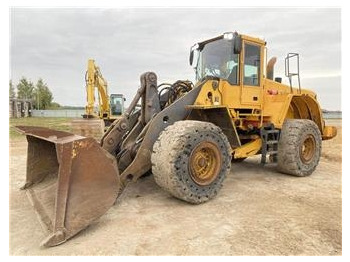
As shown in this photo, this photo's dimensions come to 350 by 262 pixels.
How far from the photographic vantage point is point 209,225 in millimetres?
4102

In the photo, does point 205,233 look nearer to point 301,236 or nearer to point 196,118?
point 301,236

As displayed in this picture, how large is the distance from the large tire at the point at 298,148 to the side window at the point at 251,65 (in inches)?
50.4

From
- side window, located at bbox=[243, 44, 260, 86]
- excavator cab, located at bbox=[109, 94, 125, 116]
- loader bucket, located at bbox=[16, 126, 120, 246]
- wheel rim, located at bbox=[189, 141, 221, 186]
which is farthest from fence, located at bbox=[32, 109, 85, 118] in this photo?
loader bucket, located at bbox=[16, 126, 120, 246]

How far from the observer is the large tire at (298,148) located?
6707mm

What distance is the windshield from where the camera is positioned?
617 cm

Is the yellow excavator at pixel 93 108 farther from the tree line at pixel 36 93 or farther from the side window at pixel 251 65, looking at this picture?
the tree line at pixel 36 93

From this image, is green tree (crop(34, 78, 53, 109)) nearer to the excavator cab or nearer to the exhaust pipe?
the excavator cab

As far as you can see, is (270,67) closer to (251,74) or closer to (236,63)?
(251,74)

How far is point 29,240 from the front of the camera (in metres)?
3.68

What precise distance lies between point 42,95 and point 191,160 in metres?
59.2

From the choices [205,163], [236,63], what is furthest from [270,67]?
[205,163]

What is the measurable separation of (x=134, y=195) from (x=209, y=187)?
130cm

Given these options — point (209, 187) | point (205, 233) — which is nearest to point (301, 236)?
point (205, 233)

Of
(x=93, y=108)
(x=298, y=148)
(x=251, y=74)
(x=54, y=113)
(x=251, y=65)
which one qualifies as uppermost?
(x=54, y=113)
